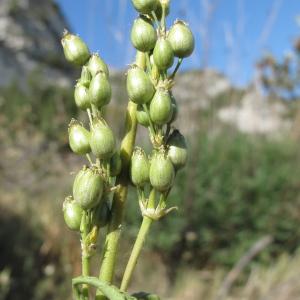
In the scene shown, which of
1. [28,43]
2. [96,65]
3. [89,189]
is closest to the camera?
[89,189]

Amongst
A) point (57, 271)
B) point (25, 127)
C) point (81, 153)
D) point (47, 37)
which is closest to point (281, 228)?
point (57, 271)

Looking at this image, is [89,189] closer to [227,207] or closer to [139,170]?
[139,170]

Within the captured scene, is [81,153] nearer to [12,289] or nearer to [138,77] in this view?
[138,77]

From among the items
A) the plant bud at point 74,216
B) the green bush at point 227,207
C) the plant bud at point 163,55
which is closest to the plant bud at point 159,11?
the plant bud at point 163,55

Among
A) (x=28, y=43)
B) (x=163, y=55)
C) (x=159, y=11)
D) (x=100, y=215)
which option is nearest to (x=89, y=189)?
(x=100, y=215)

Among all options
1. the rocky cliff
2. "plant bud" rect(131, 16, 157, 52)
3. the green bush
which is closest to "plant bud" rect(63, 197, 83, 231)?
"plant bud" rect(131, 16, 157, 52)

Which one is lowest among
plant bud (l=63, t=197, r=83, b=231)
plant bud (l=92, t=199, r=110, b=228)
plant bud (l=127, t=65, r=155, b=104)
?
plant bud (l=92, t=199, r=110, b=228)

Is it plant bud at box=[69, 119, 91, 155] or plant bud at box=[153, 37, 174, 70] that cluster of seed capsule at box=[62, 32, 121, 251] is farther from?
plant bud at box=[153, 37, 174, 70]
